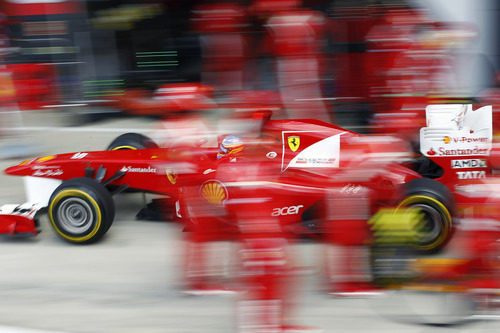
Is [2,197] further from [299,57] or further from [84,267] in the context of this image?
[299,57]

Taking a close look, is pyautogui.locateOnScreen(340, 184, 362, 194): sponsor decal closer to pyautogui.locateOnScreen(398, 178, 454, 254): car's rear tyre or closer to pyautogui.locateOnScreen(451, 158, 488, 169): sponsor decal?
pyautogui.locateOnScreen(398, 178, 454, 254): car's rear tyre

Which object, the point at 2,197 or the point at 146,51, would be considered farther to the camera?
the point at 146,51

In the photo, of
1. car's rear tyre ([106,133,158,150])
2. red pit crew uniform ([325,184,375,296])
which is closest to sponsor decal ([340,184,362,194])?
red pit crew uniform ([325,184,375,296])

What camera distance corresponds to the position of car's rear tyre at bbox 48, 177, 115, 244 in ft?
13.2

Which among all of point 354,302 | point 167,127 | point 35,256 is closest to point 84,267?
point 35,256

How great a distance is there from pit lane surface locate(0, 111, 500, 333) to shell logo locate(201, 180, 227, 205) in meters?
0.44

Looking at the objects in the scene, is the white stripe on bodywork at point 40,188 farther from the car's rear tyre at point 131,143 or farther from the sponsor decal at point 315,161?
the sponsor decal at point 315,161

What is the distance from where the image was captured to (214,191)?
400 centimetres

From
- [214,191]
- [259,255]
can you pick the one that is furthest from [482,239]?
[214,191]

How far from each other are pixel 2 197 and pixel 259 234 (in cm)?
311

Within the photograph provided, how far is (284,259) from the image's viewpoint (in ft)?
9.44

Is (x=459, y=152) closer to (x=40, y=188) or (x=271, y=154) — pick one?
(x=271, y=154)

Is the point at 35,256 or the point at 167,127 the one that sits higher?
the point at 167,127

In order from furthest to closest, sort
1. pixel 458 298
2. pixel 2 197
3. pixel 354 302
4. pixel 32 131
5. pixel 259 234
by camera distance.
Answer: pixel 32 131
pixel 2 197
pixel 354 302
pixel 458 298
pixel 259 234
